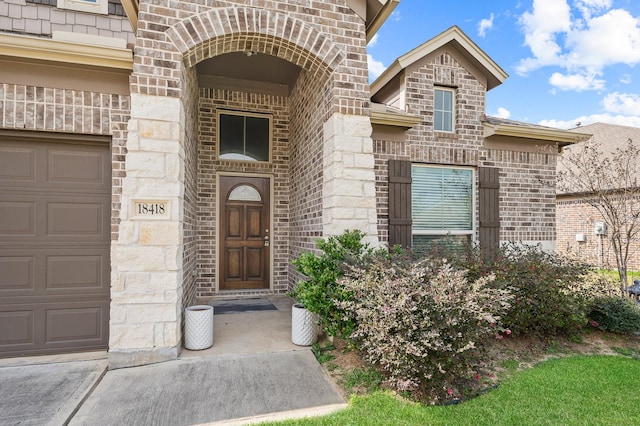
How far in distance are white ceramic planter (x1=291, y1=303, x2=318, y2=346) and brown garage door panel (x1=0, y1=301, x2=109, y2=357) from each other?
2.09m

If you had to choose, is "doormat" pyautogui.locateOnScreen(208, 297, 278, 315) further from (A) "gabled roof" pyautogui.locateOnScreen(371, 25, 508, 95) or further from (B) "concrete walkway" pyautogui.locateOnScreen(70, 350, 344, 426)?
(A) "gabled roof" pyautogui.locateOnScreen(371, 25, 508, 95)

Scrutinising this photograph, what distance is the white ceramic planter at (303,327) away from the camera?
13.3 ft

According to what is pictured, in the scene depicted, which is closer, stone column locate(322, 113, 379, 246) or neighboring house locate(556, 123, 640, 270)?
stone column locate(322, 113, 379, 246)

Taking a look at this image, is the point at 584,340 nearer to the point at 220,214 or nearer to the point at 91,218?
the point at 220,214

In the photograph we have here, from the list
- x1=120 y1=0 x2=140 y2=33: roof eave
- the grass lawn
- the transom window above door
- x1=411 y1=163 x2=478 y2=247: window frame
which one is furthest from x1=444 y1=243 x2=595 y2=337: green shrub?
x1=120 y1=0 x2=140 y2=33: roof eave

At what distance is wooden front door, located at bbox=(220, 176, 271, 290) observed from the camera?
20.6 ft

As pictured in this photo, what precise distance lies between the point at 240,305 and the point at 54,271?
8.74 ft

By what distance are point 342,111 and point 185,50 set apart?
1.90 metres

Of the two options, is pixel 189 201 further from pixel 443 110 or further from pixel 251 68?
pixel 443 110

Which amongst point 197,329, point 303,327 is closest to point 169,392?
point 197,329

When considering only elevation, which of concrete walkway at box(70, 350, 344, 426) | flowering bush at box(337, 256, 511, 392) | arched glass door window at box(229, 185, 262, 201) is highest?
arched glass door window at box(229, 185, 262, 201)

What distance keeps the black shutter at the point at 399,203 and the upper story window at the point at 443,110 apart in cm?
112

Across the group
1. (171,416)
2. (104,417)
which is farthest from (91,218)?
(171,416)

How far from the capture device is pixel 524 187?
21.4ft
